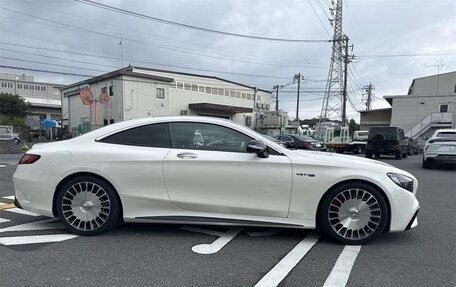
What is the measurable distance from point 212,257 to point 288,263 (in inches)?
30.8

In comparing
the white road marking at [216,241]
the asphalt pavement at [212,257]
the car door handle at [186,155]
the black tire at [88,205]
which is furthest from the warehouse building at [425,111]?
the black tire at [88,205]

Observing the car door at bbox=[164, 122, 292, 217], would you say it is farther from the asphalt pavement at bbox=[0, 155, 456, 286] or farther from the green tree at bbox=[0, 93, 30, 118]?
the green tree at bbox=[0, 93, 30, 118]

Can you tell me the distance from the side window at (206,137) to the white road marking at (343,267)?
5.21 feet

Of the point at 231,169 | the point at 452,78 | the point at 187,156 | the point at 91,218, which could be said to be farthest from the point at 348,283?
the point at 452,78

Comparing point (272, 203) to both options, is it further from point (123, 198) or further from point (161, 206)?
point (123, 198)

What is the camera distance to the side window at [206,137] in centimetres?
408

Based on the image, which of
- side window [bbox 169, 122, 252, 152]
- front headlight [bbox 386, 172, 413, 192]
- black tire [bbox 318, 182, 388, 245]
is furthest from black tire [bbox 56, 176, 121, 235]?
front headlight [bbox 386, 172, 413, 192]

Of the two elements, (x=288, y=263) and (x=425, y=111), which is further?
(x=425, y=111)

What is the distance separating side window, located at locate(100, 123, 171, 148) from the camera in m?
4.20

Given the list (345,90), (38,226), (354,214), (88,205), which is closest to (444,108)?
(345,90)

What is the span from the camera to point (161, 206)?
4.09m

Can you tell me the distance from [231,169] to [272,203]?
2.04 ft

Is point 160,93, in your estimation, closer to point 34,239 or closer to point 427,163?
point 427,163

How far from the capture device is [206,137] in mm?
4164
